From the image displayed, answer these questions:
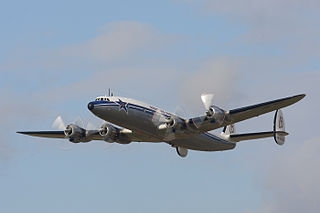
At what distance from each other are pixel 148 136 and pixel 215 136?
7481 millimetres

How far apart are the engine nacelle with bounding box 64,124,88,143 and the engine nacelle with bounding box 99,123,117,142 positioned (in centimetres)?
239

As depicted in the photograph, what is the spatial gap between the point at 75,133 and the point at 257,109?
1754 cm

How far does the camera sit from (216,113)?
5019cm

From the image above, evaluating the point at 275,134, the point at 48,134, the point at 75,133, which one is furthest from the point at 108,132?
the point at 275,134

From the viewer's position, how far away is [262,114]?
5116 cm

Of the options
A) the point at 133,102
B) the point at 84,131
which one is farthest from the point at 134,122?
the point at 84,131

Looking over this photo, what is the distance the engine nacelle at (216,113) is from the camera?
50.2 metres

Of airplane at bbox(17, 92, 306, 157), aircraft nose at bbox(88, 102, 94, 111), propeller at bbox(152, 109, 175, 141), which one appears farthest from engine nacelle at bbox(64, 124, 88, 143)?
propeller at bbox(152, 109, 175, 141)

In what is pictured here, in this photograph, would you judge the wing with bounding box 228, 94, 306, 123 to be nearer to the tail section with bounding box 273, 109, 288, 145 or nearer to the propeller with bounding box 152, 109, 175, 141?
the propeller with bounding box 152, 109, 175, 141

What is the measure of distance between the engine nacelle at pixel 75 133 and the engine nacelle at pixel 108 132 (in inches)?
94.1

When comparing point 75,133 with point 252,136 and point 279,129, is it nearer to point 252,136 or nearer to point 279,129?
point 252,136

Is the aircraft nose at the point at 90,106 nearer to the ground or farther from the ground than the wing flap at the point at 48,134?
nearer to the ground

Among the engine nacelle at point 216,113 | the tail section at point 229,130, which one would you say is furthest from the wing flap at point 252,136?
the engine nacelle at point 216,113

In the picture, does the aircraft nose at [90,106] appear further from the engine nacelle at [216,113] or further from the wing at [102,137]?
the engine nacelle at [216,113]
